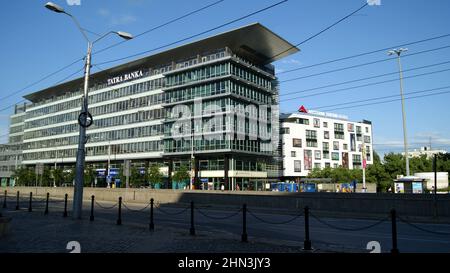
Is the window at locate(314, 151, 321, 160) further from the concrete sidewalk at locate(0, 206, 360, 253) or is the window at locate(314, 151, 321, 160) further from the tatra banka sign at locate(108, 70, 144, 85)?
the concrete sidewalk at locate(0, 206, 360, 253)

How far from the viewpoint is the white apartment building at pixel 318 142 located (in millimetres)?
86375

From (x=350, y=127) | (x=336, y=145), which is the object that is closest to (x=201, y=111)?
(x=336, y=145)

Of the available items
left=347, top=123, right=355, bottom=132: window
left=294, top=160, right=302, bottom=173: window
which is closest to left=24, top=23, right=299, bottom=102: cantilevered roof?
left=294, top=160, right=302, bottom=173: window

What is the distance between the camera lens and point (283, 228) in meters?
16.1

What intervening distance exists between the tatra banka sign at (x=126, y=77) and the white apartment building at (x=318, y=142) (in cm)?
3318

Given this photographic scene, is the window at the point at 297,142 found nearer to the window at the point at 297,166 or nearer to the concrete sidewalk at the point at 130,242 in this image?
the window at the point at 297,166

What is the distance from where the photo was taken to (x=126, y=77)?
79812mm

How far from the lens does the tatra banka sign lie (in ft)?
255

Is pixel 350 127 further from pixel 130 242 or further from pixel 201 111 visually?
pixel 130 242

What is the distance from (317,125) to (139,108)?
142 ft

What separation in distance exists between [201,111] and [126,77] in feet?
75.2

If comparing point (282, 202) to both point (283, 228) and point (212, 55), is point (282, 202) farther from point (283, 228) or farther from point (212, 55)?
point (212, 55)
